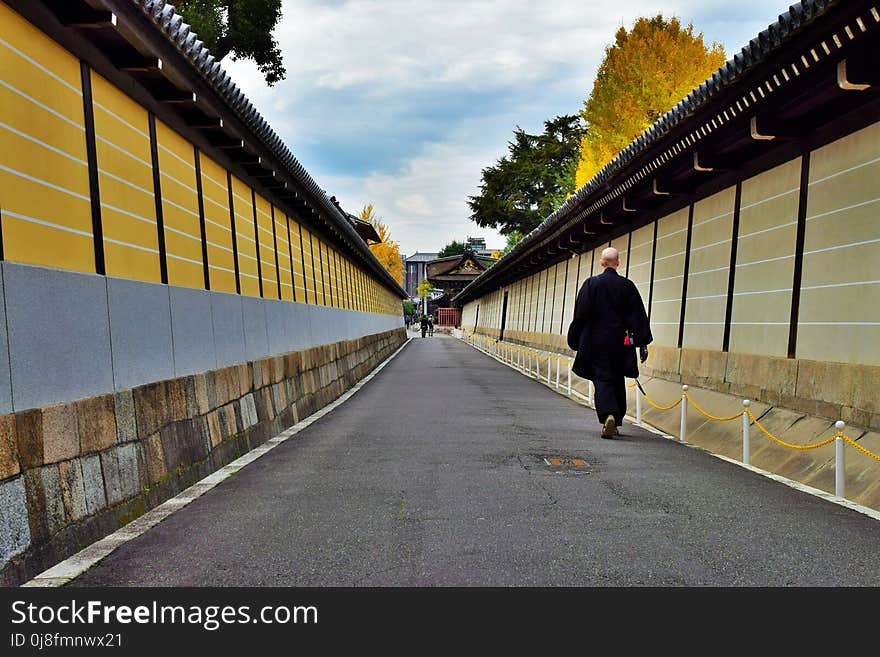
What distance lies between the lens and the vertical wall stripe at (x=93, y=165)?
6.16m

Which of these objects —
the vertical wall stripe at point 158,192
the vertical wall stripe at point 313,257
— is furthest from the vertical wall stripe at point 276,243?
the vertical wall stripe at point 158,192

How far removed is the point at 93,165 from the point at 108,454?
93.7 inches

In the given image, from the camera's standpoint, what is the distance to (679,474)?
7.50 metres

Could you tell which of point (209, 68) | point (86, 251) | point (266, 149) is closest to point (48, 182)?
point (86, 251)

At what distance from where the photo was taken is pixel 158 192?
788cm

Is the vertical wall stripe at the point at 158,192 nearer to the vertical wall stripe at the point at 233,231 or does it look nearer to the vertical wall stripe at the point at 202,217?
the vertical wall stripe at the point at 202,217

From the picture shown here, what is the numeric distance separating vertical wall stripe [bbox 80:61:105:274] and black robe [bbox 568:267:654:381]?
589cm

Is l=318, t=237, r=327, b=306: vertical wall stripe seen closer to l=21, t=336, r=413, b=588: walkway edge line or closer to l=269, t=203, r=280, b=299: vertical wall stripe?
l=269, t=203, r=280, b=299: vertical wall stripe

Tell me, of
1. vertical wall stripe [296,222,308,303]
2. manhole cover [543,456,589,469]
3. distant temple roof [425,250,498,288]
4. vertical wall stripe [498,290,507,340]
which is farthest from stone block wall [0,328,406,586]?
distant temple roof [425,250,498,288]

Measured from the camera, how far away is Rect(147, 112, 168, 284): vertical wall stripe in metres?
7.76

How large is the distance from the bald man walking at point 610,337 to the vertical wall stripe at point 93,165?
6019mm

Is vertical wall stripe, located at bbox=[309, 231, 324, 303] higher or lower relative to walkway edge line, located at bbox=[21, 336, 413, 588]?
higher
